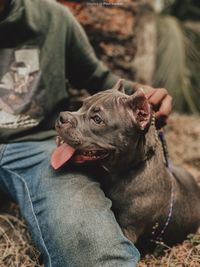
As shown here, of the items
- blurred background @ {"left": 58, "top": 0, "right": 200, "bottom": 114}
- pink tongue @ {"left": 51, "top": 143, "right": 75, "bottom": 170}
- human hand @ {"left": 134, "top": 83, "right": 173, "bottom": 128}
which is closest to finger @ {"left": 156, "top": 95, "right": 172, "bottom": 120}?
human hand @ {"left": 134, "top": 83, "right": 173, "bottom": 128}

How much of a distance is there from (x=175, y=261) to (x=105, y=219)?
0.72 m

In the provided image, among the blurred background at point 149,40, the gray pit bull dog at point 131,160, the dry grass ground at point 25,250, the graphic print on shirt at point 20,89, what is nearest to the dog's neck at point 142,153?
the gray pit bull dog at point 131,160

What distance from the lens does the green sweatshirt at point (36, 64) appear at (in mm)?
3664

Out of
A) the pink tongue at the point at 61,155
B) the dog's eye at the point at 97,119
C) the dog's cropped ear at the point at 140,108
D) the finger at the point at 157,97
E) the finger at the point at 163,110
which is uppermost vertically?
the dog's cropped ear at the point at 140,108

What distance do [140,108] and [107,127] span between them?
0.22 m

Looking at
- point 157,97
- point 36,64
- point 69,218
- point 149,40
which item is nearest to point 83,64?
point 36,64

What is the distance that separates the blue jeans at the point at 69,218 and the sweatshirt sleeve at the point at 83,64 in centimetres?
89

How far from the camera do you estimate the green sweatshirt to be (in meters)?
3.66

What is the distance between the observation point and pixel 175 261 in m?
3.51

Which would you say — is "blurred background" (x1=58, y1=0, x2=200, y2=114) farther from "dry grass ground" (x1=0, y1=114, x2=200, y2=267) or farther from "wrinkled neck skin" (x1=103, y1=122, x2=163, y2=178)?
"dry grass ground" (x1=0, y1=114, x2=200, y2=267)

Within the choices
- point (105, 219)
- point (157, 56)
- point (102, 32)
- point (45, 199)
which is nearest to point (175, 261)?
point (105, 219)

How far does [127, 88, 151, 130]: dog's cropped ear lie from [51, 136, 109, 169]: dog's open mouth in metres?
0.27

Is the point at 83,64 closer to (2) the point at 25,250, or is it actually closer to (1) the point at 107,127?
(1) the point at 107,127

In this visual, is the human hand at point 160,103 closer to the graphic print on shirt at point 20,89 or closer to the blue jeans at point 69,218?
the blue jeans at point 69,218
